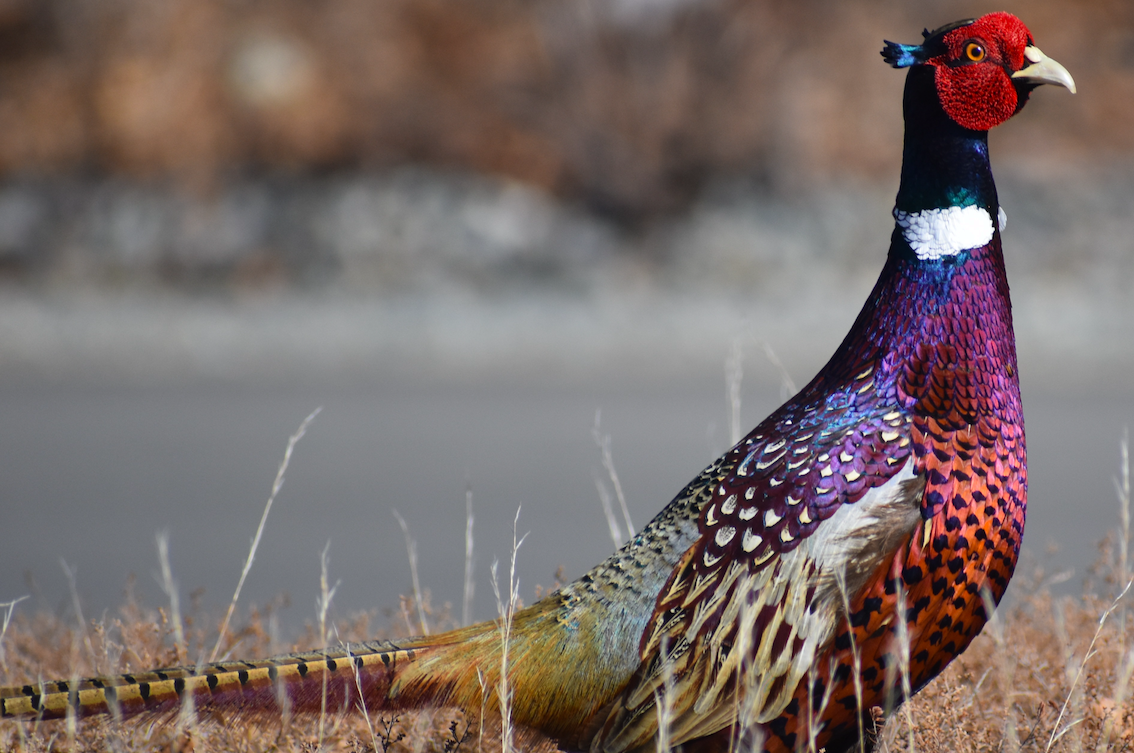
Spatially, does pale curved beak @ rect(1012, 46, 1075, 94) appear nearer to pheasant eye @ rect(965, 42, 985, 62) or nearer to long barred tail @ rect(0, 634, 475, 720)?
pheasant eye @ rect(965, 42, 985, 62)

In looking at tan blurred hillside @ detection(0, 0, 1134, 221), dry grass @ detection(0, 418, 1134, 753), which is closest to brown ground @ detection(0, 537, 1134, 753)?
dry grass @ detection(0, 418, 1134, 753)

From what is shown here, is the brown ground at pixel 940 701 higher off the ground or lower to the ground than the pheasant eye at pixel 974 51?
lower

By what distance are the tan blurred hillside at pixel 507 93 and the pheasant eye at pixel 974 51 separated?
8700mm

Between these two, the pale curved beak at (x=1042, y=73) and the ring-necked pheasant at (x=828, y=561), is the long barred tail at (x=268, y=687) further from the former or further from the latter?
the pale curved beak at (x=1042, y=73)

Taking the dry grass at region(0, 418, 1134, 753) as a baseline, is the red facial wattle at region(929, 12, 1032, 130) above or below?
above

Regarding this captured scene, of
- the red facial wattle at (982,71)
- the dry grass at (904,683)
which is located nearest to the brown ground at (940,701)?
the dry grass at (904,683)

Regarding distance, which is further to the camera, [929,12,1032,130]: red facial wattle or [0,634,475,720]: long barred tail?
[929,12,1032,130]: red facial wattle

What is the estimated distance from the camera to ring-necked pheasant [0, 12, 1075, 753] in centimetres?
205

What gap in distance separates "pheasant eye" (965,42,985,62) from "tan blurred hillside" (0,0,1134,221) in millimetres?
8700

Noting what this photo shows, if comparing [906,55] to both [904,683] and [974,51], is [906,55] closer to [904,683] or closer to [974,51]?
[974,51]

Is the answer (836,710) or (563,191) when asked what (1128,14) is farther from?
(836,710)

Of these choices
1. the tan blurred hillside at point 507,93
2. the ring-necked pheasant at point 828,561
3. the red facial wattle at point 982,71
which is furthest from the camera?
the tan blurred hillside at point 507,93

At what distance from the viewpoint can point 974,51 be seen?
228cm

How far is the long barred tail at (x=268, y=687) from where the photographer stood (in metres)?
2.05
